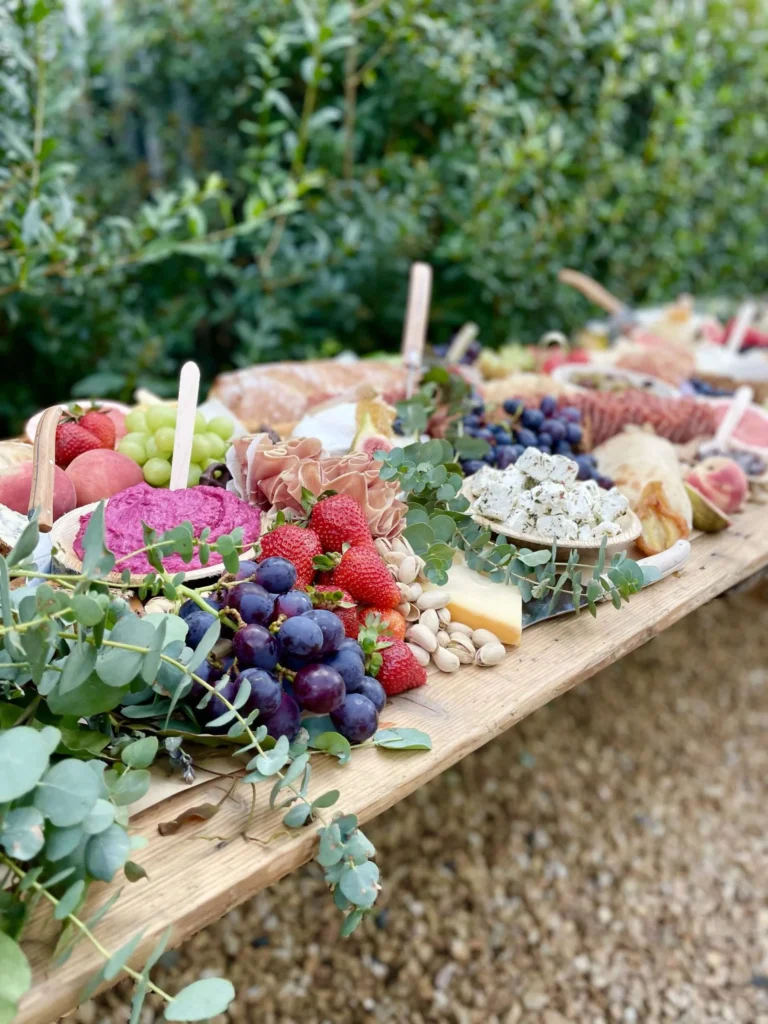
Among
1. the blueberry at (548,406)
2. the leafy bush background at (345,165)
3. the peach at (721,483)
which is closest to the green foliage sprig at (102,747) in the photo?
the blueberry at (548,406)

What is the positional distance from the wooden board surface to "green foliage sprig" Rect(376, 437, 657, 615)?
0.08m

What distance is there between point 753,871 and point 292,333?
239 centimetres

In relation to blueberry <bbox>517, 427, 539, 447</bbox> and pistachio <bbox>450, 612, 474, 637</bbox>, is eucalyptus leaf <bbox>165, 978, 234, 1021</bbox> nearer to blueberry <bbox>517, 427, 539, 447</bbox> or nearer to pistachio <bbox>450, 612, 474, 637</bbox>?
pistachio <bbox>450, 612, 474, 637</bbox>

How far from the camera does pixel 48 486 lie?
1.18 m

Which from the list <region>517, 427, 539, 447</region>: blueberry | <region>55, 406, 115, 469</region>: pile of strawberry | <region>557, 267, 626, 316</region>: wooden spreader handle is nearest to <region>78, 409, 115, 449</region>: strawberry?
<region>55, 406, 115, 469</region>: pile of strawberry

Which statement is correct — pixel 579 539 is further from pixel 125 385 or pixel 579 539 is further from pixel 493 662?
pixel 125 385

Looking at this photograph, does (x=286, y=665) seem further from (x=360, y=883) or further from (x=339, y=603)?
(x=360, y=883)

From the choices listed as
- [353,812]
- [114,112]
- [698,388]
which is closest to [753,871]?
[698,388]

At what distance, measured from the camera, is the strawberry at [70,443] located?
1367 millimetres

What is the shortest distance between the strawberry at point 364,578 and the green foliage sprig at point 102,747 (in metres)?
0.19

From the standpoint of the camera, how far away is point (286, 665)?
3.14ft

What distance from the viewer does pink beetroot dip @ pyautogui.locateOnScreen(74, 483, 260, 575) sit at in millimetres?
1090

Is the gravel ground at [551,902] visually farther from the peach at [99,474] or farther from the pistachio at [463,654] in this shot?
the peach at [99,474]

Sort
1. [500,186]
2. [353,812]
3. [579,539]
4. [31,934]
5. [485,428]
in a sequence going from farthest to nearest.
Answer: [500,186], [485,428], [579,539], [353,812], [31,934]
